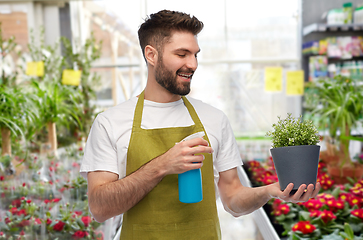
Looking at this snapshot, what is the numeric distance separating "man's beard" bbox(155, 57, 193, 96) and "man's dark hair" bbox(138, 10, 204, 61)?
0.07 m

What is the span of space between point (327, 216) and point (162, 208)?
1305 mm

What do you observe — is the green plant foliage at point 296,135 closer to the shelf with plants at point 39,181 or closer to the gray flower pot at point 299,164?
the gray flower pot at point 299,164

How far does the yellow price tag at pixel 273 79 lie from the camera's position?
144 inches

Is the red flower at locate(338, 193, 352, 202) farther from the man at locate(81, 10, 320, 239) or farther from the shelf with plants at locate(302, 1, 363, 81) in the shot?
the shelf with plants at locate(302, 1, 363, 81)

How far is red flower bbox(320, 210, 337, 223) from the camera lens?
1924mm

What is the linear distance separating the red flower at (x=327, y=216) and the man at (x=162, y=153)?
40.4 inches

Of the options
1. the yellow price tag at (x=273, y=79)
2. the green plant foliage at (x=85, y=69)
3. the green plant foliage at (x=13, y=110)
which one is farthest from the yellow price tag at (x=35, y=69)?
the yellow price tag at (x=273, y=79)

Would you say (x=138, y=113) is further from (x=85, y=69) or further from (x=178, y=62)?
(x=85, y=69)

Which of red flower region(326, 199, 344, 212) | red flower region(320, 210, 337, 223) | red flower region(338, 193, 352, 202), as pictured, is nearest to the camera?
red flower region(320, 210, 337, 223)

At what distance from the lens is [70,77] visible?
3.23m

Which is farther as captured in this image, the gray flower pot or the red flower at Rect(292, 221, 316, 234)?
the red flower at Rect(292, 221, 316, 234)

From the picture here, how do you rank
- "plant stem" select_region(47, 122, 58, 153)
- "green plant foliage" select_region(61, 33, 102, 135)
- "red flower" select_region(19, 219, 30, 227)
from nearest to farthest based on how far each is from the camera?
"red flower" select_region(19, 219, 30, 227)
"plant stem" select_region(47, 122, 58, 153)
"green plant foliage" select_region(61, 33, 102, 135)

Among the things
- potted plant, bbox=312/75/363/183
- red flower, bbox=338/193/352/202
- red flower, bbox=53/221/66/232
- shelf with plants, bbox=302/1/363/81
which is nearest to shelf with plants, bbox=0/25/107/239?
red flower, bbox=53/221/66/232

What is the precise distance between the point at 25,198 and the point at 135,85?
2.66 metres
